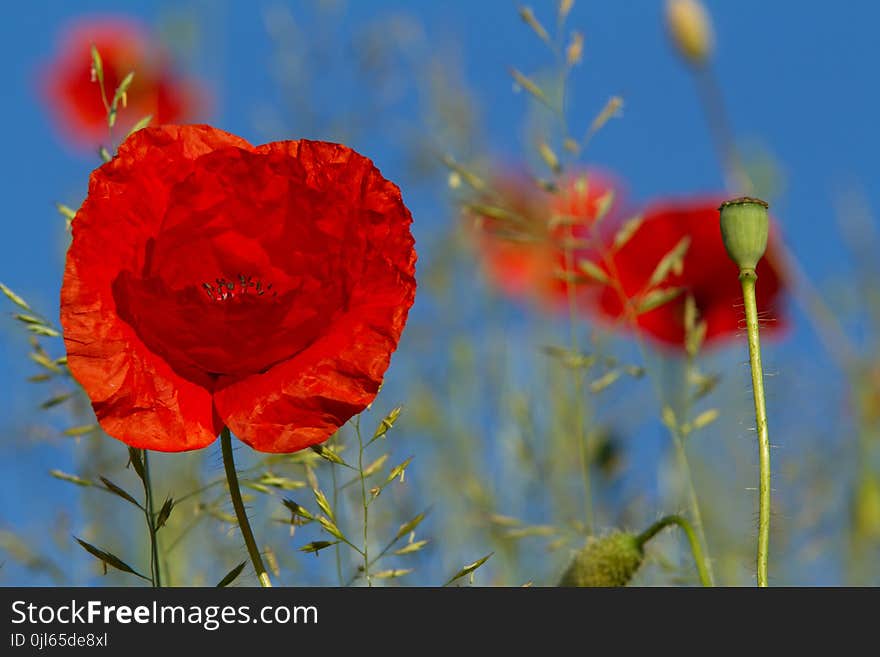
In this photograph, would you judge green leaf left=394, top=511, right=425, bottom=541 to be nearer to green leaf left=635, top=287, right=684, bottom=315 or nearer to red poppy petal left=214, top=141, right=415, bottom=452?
red poppy petal left=214, top=141, right=415, bottom=452

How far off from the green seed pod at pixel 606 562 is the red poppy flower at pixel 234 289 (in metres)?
0.34

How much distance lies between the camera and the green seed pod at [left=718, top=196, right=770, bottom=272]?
0.93 metres

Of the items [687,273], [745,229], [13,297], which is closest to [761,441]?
[745,229]

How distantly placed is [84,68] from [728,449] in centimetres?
181

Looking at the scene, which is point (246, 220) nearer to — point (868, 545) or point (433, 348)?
point (868, 545)

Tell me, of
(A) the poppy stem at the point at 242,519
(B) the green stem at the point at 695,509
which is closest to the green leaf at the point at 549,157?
(B) the green stem at the point at 695,509

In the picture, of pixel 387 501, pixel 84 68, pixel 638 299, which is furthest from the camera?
pixel 84 68

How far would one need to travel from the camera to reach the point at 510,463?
78.6 inches

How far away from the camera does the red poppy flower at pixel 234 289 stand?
2.81ft

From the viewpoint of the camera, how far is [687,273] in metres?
1.97

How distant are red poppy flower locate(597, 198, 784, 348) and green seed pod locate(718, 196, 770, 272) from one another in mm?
884

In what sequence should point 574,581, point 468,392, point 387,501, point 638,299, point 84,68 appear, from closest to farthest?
point 574,581
point 638,299
point 387,501
point 468,392
point 84,68
